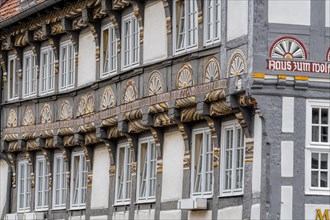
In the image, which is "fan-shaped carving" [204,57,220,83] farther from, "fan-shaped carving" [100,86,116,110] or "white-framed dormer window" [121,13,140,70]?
"fan-shaped carving" [100,86,116,110]

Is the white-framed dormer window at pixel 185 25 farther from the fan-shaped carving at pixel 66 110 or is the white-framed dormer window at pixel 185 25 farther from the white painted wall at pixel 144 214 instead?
the fan-shaped carving at pixel 66 110

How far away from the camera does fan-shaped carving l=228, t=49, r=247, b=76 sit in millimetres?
30438

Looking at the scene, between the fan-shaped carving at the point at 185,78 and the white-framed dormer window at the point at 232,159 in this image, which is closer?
the white-framed dormer window at the point at 232,159

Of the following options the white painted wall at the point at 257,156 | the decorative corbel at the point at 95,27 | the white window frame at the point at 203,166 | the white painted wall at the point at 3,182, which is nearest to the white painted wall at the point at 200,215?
the white window frame at the point at 203,166

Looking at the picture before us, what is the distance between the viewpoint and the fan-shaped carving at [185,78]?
33.5m

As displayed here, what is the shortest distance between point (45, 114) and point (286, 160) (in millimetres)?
14796

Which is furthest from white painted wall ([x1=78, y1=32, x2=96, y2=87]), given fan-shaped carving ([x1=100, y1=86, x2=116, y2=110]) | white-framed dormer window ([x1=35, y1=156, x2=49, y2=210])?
white-framed dormer window ([x1=35, y1=156, x2=49, y2=210])

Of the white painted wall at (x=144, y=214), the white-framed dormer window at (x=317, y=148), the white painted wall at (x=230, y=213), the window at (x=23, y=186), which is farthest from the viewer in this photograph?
the window at (x=23, y=186)

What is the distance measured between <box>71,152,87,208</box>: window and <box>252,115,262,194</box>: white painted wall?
11406 millimetres

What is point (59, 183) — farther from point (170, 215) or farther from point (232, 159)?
point (232, 159)

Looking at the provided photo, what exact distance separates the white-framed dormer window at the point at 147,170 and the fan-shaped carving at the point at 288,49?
703cm

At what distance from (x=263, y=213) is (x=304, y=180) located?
0.98 metres

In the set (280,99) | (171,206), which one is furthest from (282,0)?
(171,206)

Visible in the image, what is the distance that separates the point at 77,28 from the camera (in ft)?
137
